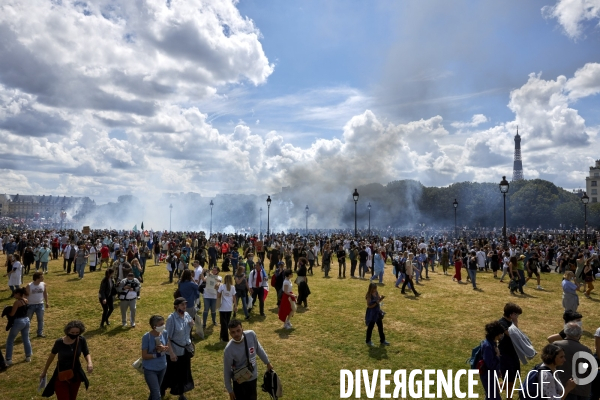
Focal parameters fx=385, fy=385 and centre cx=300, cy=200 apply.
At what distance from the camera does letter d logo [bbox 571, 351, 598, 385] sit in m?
5.08

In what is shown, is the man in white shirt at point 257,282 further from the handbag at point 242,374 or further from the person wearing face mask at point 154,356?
the handbag at point 242,374

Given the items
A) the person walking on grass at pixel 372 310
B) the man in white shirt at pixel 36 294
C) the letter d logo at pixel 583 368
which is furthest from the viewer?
the person walking on grass at pixel 372 310

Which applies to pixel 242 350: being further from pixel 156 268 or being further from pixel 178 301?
pixel 156 268

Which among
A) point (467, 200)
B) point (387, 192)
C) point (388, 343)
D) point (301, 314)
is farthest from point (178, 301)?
point (387, 192)

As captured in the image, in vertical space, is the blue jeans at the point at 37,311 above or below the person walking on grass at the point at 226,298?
below

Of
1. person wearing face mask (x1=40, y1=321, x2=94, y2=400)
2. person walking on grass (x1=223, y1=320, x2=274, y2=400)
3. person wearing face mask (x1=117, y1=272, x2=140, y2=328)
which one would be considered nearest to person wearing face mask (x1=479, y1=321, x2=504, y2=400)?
person walking on grass (x1=223, y1=320, x2=274, y2=400)

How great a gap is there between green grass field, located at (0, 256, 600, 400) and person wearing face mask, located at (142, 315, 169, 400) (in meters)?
1.53

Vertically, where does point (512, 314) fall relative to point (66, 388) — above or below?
above

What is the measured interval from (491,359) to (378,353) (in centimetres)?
440

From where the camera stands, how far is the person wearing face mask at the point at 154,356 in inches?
222

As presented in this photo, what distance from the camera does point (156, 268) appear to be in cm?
2483

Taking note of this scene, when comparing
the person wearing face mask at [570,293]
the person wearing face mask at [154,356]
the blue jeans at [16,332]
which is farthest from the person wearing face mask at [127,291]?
the person wearing face mask at [570,293]

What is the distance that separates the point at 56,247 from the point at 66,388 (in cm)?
2656

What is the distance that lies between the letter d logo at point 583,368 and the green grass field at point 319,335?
139 inches
